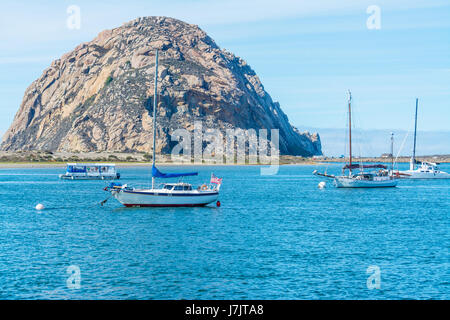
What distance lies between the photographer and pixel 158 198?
60969 millimetres

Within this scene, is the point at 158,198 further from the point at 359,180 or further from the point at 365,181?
the point at 365,181

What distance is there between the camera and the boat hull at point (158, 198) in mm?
61000

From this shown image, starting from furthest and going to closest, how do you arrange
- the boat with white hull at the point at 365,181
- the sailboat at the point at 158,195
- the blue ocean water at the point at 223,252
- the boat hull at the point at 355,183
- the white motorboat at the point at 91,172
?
the white motorboat at the point at 91,172
the boat with white hull at the point at 365,181
the boat hull at the point at 355,183
the sailboat at the point at 158,195
the blue ocean water at the point at 223,252

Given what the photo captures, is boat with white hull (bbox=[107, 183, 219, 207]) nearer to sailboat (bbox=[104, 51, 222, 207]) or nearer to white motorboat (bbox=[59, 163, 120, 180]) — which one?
sailboat (bbox=[104, 51, 222, 207])

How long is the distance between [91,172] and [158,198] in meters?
78.7

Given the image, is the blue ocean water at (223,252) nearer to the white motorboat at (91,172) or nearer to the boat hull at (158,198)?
the boat hull at (158,198)

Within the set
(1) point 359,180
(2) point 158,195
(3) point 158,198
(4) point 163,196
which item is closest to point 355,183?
(1) point 359,180

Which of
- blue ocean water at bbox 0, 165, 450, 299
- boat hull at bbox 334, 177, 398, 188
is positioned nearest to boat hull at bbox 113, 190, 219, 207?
blue ocean water at bbox 0, 165, 450, 299

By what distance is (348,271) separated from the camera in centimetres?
3256

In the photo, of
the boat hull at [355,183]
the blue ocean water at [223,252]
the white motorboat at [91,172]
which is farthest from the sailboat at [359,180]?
the white motorboat at [91,172]

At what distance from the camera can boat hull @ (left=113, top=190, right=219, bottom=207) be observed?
2402 inches

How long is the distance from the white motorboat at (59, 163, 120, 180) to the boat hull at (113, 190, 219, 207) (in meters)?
70.8

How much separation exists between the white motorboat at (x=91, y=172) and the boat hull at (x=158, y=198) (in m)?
70.8
